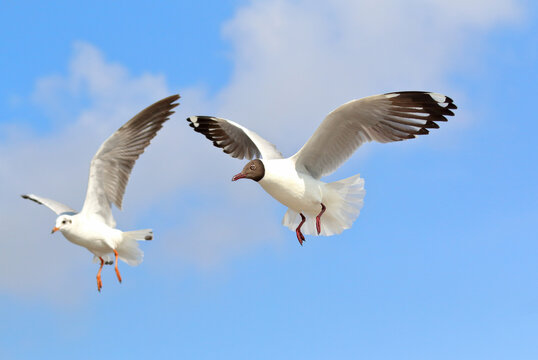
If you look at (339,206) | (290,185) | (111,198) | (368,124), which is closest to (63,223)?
(111,198)

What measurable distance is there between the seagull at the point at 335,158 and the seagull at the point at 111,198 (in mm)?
1684

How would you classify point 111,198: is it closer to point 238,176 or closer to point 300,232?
point 238,176

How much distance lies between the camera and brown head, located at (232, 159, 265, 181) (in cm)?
1023

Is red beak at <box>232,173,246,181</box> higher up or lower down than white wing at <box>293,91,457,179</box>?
lower down

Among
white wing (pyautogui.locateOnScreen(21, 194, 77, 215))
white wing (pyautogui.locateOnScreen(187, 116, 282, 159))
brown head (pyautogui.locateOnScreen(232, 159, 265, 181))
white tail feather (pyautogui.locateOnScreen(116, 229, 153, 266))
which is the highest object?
white wing (pyautogui.locateOnScreen(187, 116, 282, 159))

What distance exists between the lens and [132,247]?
1136 centimetres

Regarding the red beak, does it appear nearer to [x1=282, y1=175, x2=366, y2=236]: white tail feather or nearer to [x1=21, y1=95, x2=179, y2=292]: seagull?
[x1=282, y1=175, x2=366, y2=236]: white tail feather

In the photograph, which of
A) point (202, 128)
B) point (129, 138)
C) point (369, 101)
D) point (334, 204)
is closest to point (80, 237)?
point (129, 138)

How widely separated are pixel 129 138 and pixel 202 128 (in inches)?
49.4

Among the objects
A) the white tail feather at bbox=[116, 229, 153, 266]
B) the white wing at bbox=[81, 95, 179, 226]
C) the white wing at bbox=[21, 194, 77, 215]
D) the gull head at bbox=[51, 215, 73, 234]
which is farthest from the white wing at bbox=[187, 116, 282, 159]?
the gull head at bbox=[51, 215, 73, 234]

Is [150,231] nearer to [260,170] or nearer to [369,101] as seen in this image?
[260,170]

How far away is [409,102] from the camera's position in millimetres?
9766

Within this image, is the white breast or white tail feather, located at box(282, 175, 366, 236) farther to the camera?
white tail feather, located at box(282, 175, 366, 236)

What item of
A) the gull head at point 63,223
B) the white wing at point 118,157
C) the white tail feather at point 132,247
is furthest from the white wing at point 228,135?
the gull head at point 63,223
